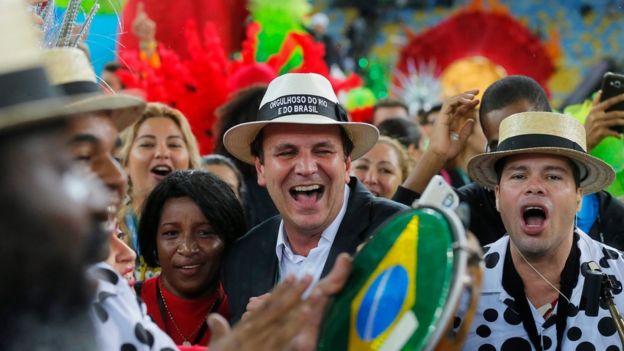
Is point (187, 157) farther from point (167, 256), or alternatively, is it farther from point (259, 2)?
point (259, 2)

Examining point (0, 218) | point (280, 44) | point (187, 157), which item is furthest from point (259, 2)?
point (0, 218)

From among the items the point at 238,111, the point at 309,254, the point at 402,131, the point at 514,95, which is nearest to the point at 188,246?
the point at 309,254

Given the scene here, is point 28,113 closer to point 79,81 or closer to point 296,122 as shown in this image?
point 79,81

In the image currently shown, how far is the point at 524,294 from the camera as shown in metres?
3.38

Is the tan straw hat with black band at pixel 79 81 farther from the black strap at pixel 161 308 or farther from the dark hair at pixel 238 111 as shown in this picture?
the dark hair at pixel 238 111

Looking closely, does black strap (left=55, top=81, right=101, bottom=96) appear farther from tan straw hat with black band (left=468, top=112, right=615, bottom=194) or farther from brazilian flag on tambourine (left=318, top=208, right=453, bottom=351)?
tan straw hat with black band (left=468, top=112, right=615, bottom=194)

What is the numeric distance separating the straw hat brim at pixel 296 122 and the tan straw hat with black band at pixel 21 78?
2.08 metres

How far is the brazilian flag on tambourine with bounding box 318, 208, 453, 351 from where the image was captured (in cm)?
208

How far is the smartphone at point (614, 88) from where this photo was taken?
4.49 meters

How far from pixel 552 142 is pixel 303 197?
88 cm

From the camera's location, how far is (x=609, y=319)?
3.26m

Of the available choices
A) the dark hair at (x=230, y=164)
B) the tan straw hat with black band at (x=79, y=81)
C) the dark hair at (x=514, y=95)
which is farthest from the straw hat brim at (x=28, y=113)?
the dark hair at (x=230, y=164)

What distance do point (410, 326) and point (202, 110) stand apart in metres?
4.49

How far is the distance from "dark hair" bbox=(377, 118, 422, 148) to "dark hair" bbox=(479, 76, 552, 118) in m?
2.14
